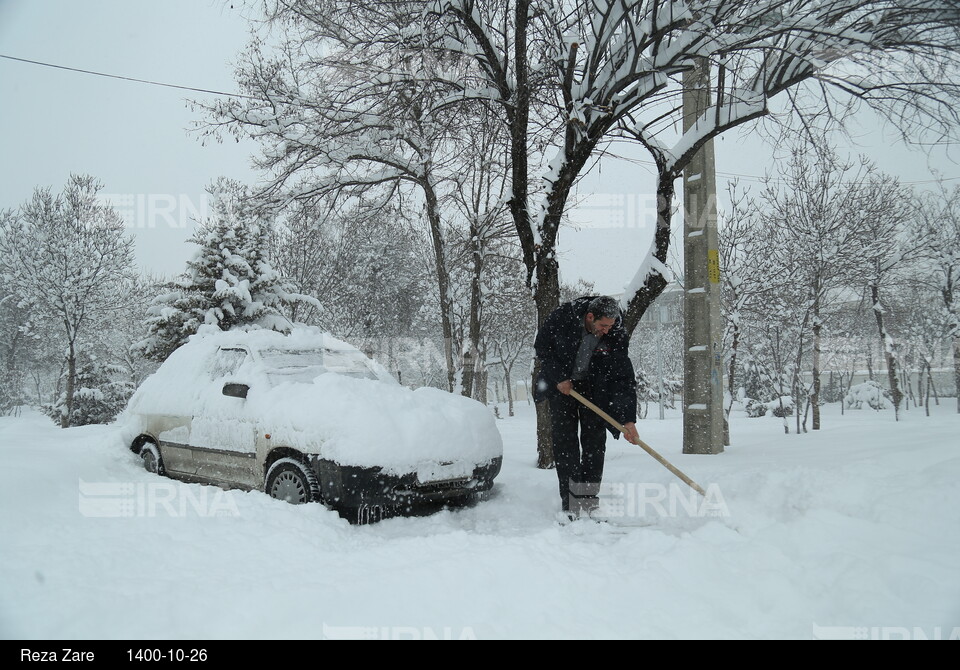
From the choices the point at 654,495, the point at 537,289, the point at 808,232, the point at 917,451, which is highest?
the point at 808,232

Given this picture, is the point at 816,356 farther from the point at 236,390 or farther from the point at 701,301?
the point at 236,390

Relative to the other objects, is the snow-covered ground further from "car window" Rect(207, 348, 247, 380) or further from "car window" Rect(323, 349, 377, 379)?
"car window" Rect(323, 349, 377, 379)

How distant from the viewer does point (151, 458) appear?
5.77m

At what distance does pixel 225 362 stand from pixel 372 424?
7.37 feet

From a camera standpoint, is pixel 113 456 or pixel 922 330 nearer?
pixel 113 456

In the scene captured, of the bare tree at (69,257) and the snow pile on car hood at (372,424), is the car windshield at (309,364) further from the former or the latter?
the bare tree at (69,257)

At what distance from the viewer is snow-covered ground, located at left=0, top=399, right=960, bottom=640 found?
7.66 ft

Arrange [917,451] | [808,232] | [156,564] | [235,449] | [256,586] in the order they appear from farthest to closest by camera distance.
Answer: [808,232] → [235,449] → [917,451] → [156,564] → [256,586]

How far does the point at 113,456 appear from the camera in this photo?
19.7 feet

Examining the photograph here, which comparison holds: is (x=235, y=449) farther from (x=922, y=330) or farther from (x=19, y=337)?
(x=922, y=330)

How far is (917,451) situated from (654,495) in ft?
6.94

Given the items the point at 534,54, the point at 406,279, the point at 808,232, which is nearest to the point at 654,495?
the point at 534,54
